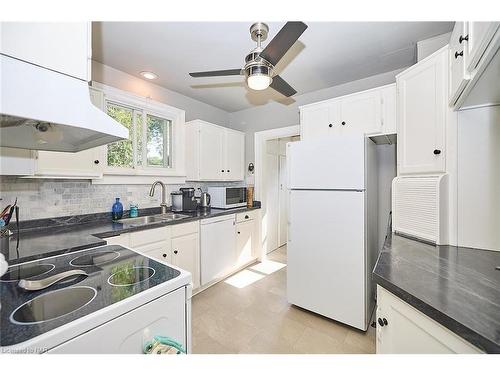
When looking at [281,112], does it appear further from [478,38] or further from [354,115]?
Result: [478,38]

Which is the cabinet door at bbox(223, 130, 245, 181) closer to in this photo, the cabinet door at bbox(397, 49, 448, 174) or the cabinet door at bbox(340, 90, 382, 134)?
the cabinet door at bbox(340, 90, 382, 134)

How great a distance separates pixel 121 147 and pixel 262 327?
238cm

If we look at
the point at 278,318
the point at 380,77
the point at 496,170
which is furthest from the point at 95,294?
the point at 380,77

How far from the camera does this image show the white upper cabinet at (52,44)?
2.28 feet

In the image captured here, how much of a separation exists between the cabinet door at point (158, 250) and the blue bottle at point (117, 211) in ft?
1.90

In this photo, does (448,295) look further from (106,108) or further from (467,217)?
(106,108)

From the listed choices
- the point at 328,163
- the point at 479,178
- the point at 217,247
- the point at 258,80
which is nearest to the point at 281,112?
the point at 328,163

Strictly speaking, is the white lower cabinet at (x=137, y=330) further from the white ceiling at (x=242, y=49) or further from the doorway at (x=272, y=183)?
the doorway at (x=272, y=183)

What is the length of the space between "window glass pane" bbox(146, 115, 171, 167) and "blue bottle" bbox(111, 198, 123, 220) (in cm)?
65

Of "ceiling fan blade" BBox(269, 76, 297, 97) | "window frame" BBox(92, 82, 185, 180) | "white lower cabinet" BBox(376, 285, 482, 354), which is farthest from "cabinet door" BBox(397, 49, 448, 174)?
"window frame" BBox(92, 82, 185, 180)

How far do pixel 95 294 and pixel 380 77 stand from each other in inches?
123

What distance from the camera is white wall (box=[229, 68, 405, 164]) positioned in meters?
2.55

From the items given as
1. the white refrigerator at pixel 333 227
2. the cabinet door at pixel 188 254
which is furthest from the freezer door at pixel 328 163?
the cabinet door at pixel 188 254

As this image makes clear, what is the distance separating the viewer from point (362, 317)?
182cm
